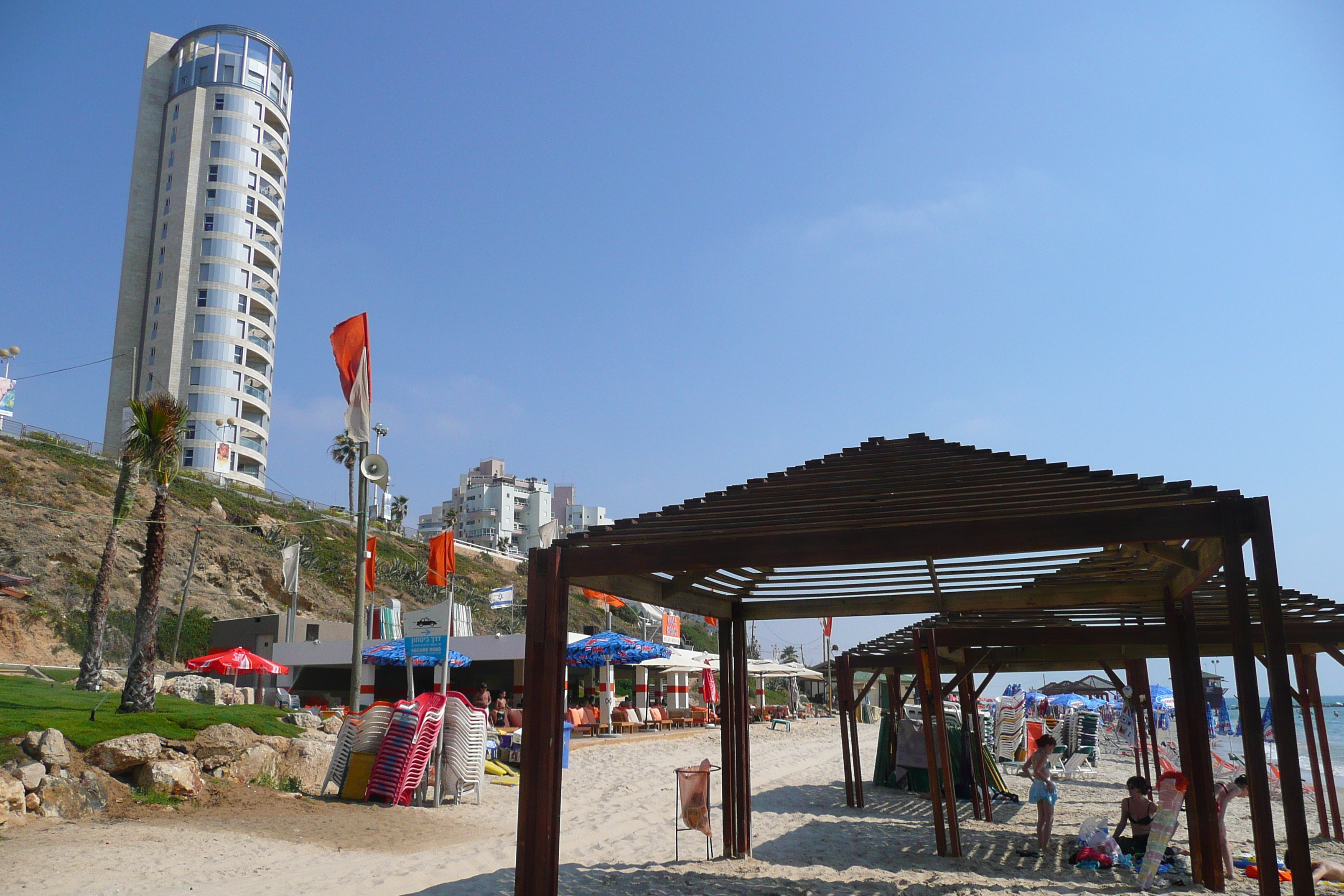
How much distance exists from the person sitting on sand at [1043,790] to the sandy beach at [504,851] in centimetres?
25

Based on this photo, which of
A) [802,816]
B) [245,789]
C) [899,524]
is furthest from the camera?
[802,816]

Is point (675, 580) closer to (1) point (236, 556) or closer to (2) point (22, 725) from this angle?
(2) point (22, 725)

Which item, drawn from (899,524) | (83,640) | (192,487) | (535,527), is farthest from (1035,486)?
(535,527)

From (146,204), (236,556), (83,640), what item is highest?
(146,204)

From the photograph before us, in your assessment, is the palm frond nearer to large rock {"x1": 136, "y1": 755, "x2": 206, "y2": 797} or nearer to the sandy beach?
large rock {"x1": 136, "y1": 755, "x2": 206, "y2": 797}

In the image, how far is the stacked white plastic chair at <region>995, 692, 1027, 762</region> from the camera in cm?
2434

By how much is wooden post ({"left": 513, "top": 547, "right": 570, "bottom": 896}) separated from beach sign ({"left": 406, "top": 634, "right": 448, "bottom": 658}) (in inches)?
375

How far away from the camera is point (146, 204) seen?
6900 centimetres

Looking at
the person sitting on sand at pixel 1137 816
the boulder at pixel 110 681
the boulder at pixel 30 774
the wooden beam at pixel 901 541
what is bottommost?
the person sitting on sand at pixel 1137 816

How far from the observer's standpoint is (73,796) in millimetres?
9562

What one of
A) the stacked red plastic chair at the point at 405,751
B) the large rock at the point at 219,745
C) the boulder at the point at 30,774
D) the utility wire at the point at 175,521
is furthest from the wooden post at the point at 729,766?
the utility wire at the point at 175,521

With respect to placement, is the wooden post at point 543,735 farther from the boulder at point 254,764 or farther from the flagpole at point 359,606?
the flagpole at point 359,606

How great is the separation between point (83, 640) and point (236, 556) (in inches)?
526

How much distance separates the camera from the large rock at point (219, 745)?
1153 cm
